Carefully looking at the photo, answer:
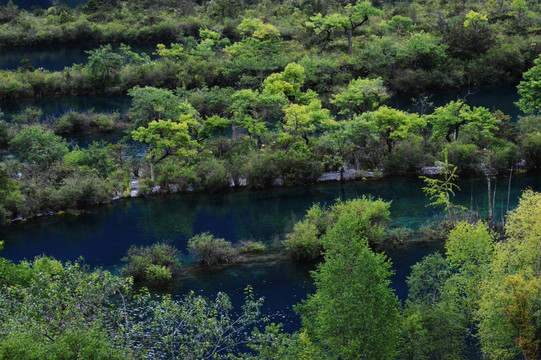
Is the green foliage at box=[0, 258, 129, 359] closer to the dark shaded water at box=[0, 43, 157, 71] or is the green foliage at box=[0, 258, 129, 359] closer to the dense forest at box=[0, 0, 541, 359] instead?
the dense forest at box=[0, 0, 541, 359]

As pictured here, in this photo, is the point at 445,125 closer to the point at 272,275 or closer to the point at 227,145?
the point at 227,145

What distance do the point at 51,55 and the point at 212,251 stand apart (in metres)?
62.5

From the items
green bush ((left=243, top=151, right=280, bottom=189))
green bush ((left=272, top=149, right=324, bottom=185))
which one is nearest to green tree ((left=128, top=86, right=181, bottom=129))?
green bush ((left=243, top=151, right=280, bottom=189))

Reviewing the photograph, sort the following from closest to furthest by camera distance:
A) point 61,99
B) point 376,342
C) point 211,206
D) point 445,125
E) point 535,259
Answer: point 376,342, point 535,259, point 211,206, point 445,125, point 61,99

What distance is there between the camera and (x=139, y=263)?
35562mm

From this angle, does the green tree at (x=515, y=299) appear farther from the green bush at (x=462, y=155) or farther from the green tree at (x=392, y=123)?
the green tree at (x=392, y=123)

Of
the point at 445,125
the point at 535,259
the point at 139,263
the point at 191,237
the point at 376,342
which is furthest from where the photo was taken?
the point at 445,125

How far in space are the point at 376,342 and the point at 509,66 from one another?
59.3 m

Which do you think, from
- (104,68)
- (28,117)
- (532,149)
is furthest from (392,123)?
(104,68)

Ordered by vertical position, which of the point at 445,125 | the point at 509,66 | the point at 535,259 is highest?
the point at 509,66

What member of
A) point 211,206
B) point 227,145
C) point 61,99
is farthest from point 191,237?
point 61,99

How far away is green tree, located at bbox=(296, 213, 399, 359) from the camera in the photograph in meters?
21.2

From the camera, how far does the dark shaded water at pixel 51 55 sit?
8412 centimetres

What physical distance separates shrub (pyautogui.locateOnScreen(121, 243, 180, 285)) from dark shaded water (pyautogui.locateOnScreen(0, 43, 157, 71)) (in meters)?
52.1
